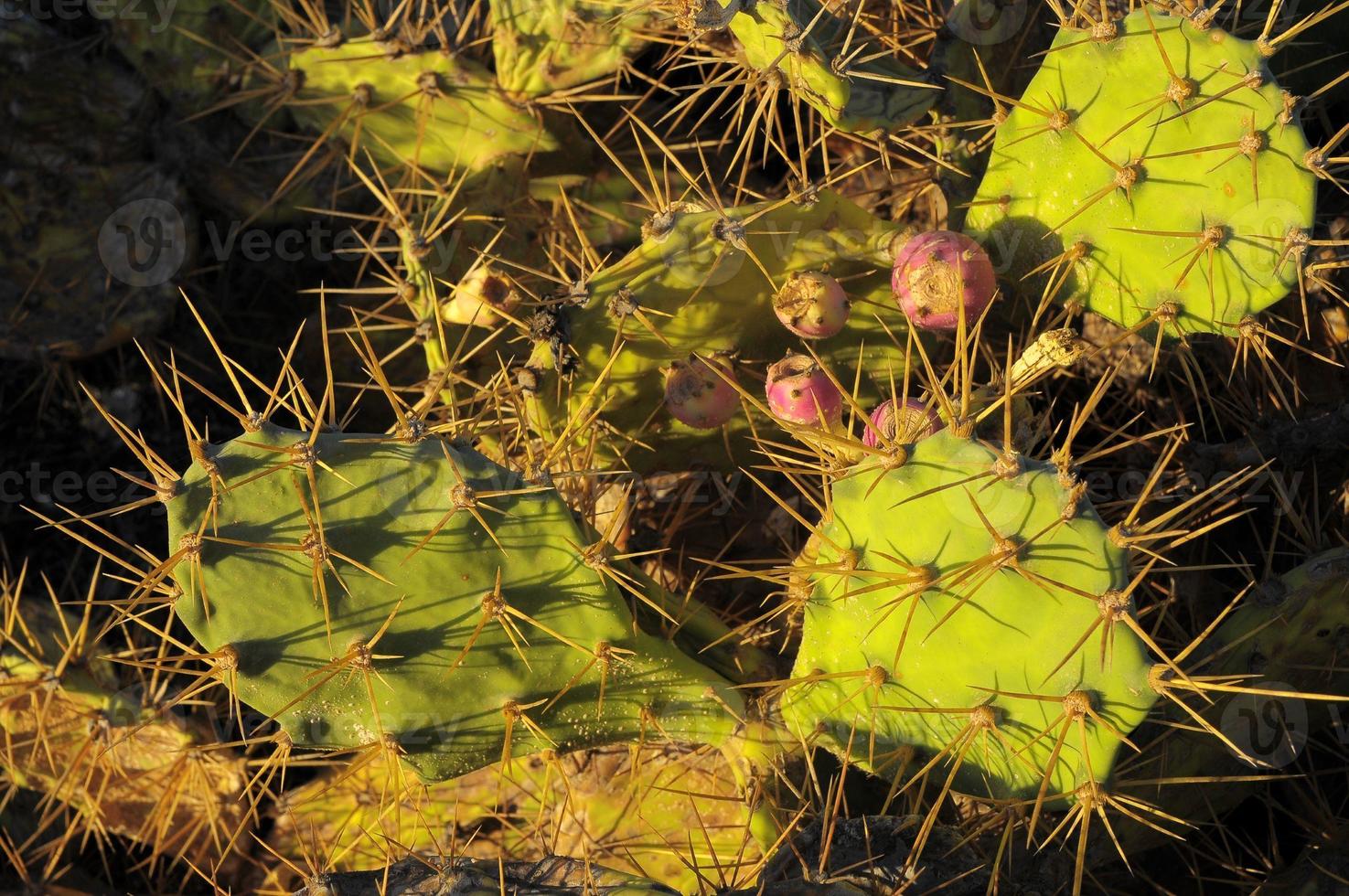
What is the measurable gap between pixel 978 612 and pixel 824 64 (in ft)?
2.94

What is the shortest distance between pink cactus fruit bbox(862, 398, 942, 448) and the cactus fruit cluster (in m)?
0.02

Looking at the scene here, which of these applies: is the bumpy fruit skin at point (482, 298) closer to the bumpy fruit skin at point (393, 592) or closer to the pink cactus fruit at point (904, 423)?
the bumpy fruit skin at point (393, 592)

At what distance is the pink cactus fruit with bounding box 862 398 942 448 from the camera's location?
65.2 inches

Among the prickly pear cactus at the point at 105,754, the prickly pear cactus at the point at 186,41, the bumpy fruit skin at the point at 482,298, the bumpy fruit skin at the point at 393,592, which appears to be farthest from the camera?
the prickly pear cactus at the point at 186,41

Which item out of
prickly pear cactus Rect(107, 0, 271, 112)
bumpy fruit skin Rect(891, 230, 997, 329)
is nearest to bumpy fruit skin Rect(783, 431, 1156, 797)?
bumpy fruit skin Rect(891, 230, 997, 329)

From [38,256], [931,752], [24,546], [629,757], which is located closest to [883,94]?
[931,752]

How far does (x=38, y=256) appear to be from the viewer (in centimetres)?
270

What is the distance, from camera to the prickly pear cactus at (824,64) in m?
1.82

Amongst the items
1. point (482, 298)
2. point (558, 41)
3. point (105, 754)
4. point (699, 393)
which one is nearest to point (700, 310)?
point (699, 393)

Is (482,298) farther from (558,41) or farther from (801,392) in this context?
(558,41)

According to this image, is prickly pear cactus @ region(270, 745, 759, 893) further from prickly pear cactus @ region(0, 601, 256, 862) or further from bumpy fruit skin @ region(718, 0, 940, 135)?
bumpy fruit skin @ region(718, 0, 940, 135)

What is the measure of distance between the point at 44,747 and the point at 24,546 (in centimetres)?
67

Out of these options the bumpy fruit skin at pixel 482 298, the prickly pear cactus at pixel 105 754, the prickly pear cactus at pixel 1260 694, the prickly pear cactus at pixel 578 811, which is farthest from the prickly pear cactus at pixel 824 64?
the prickly pear cactus at pixel 105 754

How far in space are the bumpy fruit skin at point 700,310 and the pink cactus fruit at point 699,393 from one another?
0.04 m
